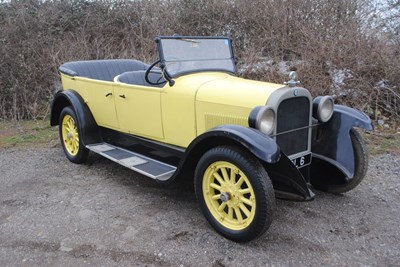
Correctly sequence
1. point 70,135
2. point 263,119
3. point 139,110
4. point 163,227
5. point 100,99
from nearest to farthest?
point 263,119
point 163,227
point 139,110
point 100,99
point 70,135

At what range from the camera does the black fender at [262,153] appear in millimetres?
2662

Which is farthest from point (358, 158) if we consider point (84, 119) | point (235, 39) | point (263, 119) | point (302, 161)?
point (235, 39)

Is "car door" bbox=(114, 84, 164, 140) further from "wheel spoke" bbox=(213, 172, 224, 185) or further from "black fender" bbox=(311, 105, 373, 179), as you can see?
"black fender" bbox=(311, 105, 373, 179)

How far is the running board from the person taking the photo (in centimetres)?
355

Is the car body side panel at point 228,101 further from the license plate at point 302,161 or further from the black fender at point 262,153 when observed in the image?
the license plate at point 302,161

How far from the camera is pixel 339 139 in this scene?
11.5 feet

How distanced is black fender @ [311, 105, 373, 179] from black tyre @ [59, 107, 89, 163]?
9.27 ft

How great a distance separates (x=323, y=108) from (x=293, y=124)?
1.36 ft

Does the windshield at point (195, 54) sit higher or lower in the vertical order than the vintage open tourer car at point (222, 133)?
higher

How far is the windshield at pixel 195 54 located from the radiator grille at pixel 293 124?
3.68ft

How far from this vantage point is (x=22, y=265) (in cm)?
272

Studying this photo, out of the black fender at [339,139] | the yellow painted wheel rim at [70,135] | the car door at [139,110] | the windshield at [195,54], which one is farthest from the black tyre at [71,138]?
the black fender at [339,139]

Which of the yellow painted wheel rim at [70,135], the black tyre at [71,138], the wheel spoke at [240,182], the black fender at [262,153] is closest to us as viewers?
the black fender at [262,153]

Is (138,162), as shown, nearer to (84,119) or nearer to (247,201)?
(84,119)
